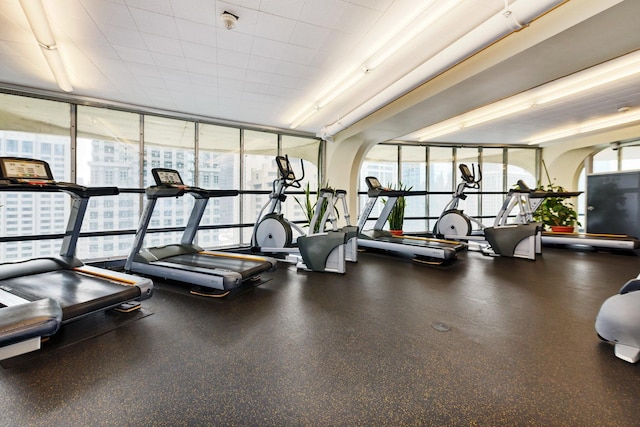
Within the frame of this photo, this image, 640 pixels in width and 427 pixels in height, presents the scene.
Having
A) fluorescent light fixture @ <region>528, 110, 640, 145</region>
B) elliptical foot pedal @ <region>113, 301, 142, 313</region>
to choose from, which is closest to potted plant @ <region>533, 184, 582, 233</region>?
fluorescent light fixture @ <region>528, 110, 640, 145</region>

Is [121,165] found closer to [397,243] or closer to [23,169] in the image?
[23,169]

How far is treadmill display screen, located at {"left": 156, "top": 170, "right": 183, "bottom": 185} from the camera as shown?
12.2 ft

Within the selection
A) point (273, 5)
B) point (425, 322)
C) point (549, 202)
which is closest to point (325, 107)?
point (273, 5)

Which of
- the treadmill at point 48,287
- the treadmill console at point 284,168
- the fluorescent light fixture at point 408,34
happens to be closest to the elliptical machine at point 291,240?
the treadmill console at point 284,168

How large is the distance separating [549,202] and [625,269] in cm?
307

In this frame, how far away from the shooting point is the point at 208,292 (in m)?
3.37

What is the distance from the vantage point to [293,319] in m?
2.63

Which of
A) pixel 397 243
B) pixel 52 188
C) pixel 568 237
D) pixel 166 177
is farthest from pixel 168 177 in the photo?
pixel 568 237

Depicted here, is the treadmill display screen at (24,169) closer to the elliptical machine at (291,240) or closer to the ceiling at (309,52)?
the ceiling at (309,52)

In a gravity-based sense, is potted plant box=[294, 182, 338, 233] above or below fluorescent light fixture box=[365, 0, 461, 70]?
below

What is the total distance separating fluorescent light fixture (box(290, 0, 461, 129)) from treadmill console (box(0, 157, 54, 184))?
343 centimetres

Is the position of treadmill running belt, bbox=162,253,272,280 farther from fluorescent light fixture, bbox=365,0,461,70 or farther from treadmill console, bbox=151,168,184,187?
fluorescent light fixture, bbox=365,0,461,70

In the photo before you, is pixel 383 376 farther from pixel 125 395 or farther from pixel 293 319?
pixel 125 395

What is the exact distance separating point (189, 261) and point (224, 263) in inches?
19.5
